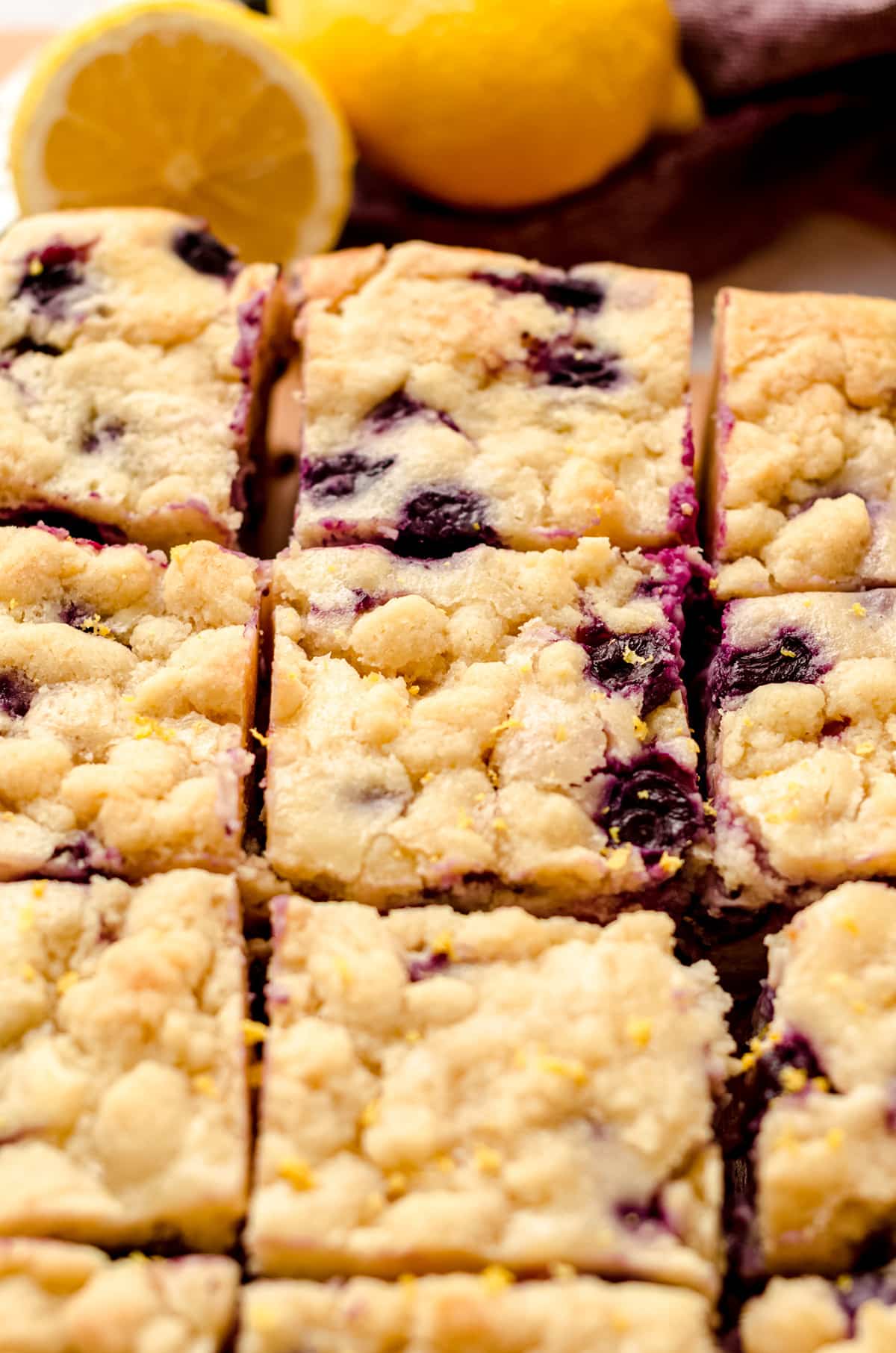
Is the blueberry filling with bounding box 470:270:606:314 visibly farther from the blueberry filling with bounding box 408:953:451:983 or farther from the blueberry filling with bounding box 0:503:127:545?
the blueberry filling with bounding box 408:953:451:983

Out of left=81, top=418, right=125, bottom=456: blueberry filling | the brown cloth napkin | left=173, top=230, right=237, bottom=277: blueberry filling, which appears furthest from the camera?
the brown cloth napkin

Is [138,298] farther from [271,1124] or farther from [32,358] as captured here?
[271,1124]

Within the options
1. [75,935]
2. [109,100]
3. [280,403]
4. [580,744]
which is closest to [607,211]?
[280,403]

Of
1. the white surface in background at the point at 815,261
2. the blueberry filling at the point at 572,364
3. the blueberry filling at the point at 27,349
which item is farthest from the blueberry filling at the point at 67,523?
the white surface in background at the point at 815,261

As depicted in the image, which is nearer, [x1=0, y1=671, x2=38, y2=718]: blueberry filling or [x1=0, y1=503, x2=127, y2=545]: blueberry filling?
[x1=0, y1=671, x2=38, y2=718]: blueberry filling

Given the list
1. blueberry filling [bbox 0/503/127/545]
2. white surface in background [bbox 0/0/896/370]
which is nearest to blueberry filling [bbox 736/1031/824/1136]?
blueberry filling [bbox 0/503/127/545]

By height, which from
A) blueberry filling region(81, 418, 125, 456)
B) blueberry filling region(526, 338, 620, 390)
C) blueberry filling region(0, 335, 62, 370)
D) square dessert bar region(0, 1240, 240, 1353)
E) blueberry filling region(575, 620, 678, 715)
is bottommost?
square dessert bar region(0, 1240, 240, 1353)

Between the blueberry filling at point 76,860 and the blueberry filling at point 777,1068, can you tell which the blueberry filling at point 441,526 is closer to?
the blueberry filling at point 76,860
